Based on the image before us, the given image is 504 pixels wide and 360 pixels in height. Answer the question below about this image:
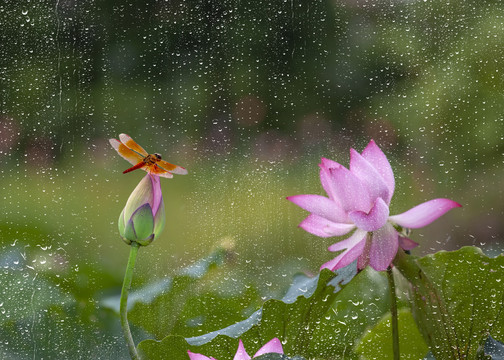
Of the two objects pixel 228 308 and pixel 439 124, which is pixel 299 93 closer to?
pixel 439 124

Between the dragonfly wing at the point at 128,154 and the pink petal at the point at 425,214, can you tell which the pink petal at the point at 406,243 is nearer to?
the pink petal at the point at 425,214

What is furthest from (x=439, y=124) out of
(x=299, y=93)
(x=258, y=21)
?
(x=258, y=21)

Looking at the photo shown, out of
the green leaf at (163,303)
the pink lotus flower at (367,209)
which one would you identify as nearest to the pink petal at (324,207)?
the pink lotus flower at (367,209)

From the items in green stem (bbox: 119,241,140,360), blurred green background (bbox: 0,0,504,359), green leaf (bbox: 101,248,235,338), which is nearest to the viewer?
green stem (bbox: 119,241,140,360)

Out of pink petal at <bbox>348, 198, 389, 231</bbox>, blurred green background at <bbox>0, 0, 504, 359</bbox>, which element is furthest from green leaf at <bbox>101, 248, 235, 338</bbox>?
pink petal at <bbox>348, 198, 389, 231</bbox>

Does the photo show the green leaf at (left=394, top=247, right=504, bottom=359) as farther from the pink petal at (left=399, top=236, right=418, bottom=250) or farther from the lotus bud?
the lotus bud

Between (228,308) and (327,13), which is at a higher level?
(327,13)

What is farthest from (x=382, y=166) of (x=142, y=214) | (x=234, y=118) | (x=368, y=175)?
(x=234, y=118)

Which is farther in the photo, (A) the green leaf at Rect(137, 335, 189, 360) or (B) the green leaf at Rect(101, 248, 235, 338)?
(B) the green leaf at Rect(101, 248, 235, 338)

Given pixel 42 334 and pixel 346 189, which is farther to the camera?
pixel 42 334
